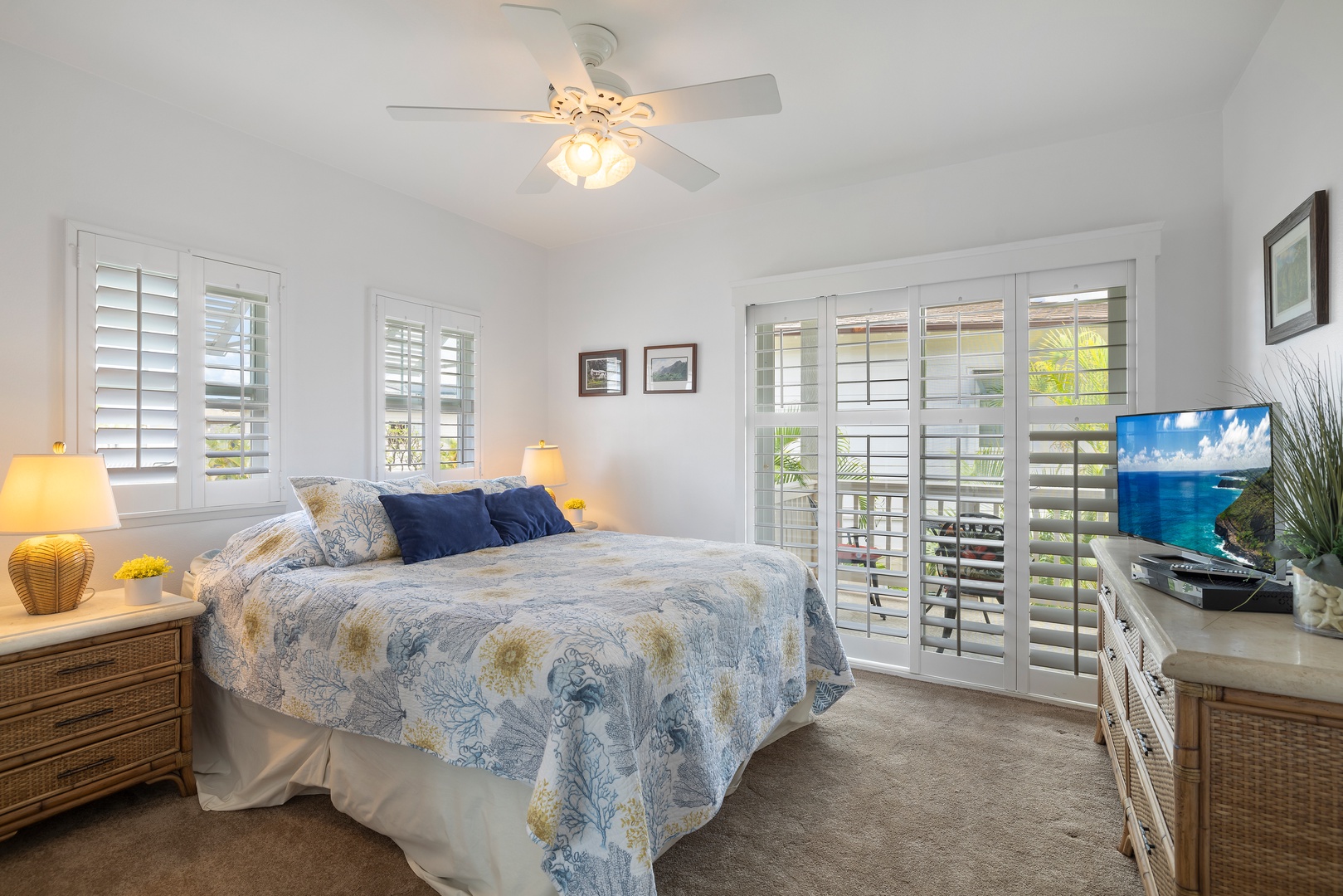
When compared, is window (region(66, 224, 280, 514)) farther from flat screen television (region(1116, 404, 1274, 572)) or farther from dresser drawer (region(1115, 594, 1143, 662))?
flat screen television (region(1116, 404, 1274, 572))

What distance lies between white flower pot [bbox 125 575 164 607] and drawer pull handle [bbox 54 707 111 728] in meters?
0.33

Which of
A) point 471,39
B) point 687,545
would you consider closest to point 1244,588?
point 687,545

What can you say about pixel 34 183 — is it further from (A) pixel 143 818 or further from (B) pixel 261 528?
(A) pixel 143 818

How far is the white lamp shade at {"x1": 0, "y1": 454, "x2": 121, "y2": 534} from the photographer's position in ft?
6.77

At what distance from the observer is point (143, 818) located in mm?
2158

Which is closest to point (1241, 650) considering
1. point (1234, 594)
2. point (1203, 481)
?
point (1234, 594)

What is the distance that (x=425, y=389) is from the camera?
3.84 m

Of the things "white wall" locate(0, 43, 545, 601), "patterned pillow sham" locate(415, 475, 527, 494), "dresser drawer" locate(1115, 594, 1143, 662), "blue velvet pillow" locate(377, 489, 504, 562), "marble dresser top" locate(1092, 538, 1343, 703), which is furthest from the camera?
"patterned pillow sham" locate(415, 475, 527, 494)

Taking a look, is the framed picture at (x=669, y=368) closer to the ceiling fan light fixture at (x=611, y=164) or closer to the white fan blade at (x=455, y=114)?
the ceiling fan light fixture at (x=611, y=164)

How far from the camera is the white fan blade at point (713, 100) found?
6.45ft

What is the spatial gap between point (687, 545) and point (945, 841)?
140cm

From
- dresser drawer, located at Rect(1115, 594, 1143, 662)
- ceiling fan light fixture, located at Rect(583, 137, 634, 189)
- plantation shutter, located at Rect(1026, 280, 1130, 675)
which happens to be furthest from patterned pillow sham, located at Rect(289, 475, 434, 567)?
plantation shutter, located at Rect(1026, 280, 1130, 675)

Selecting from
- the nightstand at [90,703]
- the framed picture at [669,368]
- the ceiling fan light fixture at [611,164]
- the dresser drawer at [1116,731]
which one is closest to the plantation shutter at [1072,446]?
the dresser drawer at [1116,731]

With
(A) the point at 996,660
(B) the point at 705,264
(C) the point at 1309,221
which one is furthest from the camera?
(B) the point at 705,264
